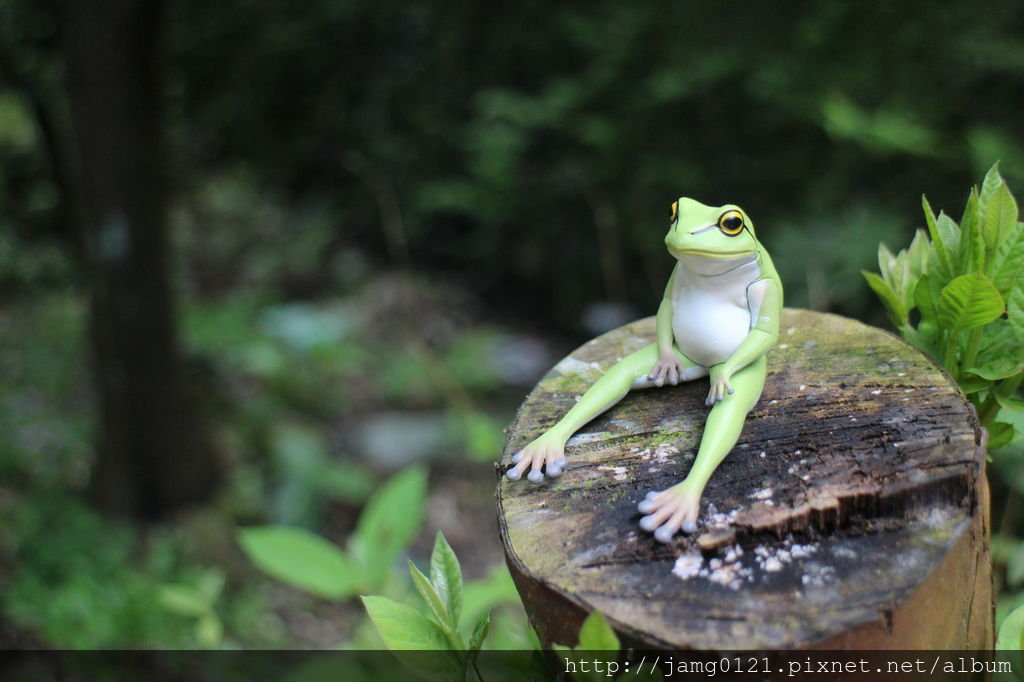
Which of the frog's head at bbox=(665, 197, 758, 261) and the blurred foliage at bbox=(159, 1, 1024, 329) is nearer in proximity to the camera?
the frog's head at bbox=(665, 197, 758, 261)

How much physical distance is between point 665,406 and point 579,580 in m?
0.42

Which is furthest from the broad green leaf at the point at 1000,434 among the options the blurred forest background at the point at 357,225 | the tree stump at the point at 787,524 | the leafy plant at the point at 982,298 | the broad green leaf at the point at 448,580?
the broad green leaf at the point at 448,580

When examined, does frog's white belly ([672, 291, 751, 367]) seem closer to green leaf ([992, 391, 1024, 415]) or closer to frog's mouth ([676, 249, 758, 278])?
frog's mouth ([676, 249, 758, 278])

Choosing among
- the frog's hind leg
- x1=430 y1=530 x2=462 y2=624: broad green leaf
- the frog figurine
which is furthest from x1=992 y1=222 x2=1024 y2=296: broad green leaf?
x1=430 y1=530 x2=462 y2=624: broad green leaf

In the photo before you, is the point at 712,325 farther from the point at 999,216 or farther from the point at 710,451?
the point at 999,216

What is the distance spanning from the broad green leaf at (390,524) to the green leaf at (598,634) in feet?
3.36

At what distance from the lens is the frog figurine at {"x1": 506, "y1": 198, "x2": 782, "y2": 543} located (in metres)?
1.25

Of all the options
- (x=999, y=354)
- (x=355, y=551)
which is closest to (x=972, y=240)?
(x=999, y=354)

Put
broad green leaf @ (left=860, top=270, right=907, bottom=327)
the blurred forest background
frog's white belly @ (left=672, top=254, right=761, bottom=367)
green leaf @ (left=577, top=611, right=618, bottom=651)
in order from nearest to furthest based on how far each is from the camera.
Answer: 1. green leaf @ (left=577, top=611, right=618, bottom=651)
2. frog's white belly @ (left=672, top=254, right=761, bottom=367)
3. broad green leaf @ (left=860, top=270, right=907, bottom=327)
4. the blurred forest background

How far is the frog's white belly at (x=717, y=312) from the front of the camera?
134cm

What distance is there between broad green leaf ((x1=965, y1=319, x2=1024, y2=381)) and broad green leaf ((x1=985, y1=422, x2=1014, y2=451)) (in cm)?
8

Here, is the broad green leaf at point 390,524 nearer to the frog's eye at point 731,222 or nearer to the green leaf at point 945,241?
the frog's eye at point 731,222

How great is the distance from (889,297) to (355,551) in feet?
4.27

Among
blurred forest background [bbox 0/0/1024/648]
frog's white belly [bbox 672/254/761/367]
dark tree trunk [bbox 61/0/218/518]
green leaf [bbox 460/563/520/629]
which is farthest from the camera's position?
blurred forest background [bbox 0/0/1024/648]
